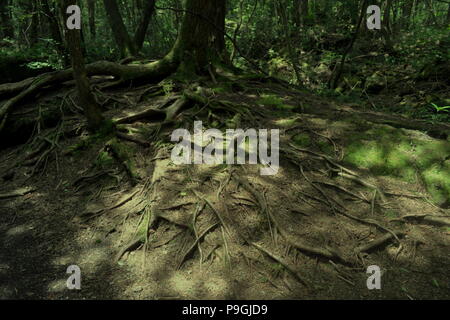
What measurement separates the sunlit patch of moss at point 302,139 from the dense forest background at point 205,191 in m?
0.03

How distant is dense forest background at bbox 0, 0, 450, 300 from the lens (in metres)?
3.87

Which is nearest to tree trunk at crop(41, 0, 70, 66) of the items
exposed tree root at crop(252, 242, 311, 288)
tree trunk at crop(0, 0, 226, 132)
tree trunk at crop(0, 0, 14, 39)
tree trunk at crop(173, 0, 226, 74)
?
tree trunk at crop(0, 0, 226, 132)

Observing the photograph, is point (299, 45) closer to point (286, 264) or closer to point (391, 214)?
point (391, 214)

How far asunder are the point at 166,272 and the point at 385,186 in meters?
3.32

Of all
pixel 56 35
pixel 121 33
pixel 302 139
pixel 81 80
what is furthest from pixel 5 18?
pixel 302 139

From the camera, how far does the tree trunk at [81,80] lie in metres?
5.27

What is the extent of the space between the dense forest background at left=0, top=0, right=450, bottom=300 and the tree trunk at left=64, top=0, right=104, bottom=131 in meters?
0.02

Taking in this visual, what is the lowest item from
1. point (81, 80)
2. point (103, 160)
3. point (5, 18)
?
point (103, 160)

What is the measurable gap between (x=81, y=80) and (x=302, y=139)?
12.8ft

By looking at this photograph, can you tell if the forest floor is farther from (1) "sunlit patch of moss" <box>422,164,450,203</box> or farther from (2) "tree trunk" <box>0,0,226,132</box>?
(2) "tree trunk" <box>0,0,226,132</box>

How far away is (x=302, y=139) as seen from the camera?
5.73 metres
